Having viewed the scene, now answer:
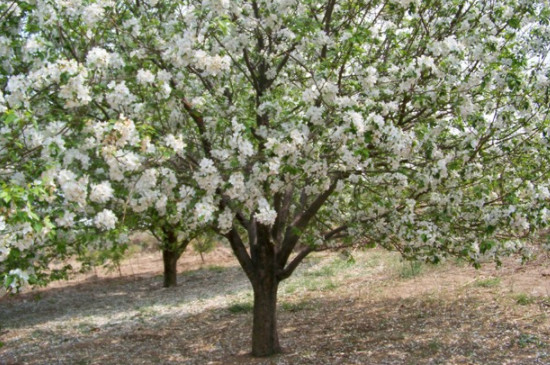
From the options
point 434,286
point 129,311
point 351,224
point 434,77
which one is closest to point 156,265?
point 129,311

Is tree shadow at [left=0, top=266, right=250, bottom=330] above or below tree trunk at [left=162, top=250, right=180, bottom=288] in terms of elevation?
below

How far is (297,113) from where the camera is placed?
7.26 meters

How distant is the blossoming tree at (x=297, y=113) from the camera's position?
18.7 feet

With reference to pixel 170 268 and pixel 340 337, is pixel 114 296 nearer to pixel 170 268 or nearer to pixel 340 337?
pixel 170 268

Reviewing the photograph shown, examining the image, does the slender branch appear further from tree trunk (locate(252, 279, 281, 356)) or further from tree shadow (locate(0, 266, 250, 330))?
tree shadow (locate(0, 266, 250, 330))

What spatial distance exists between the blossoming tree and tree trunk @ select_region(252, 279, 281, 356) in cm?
56

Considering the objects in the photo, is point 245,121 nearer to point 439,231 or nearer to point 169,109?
point 169,109

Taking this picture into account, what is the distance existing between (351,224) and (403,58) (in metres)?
2.53

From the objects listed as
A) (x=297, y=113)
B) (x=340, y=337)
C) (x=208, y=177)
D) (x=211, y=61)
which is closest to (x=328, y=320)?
(x=340, y=337)

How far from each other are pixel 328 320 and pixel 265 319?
3125 mm

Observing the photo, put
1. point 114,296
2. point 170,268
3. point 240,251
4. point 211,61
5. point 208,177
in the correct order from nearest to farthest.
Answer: point 211,61, point 208,177, point 240,251, point 114,296, point 170,268

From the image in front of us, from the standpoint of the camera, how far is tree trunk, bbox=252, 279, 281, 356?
893cm

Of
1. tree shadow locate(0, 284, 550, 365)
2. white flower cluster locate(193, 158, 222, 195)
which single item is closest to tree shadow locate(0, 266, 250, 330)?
tree shadow locate(0, 284, 550, 365)

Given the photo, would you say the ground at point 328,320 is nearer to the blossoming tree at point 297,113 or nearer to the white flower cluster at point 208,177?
the blossoming tree at point 297,113
